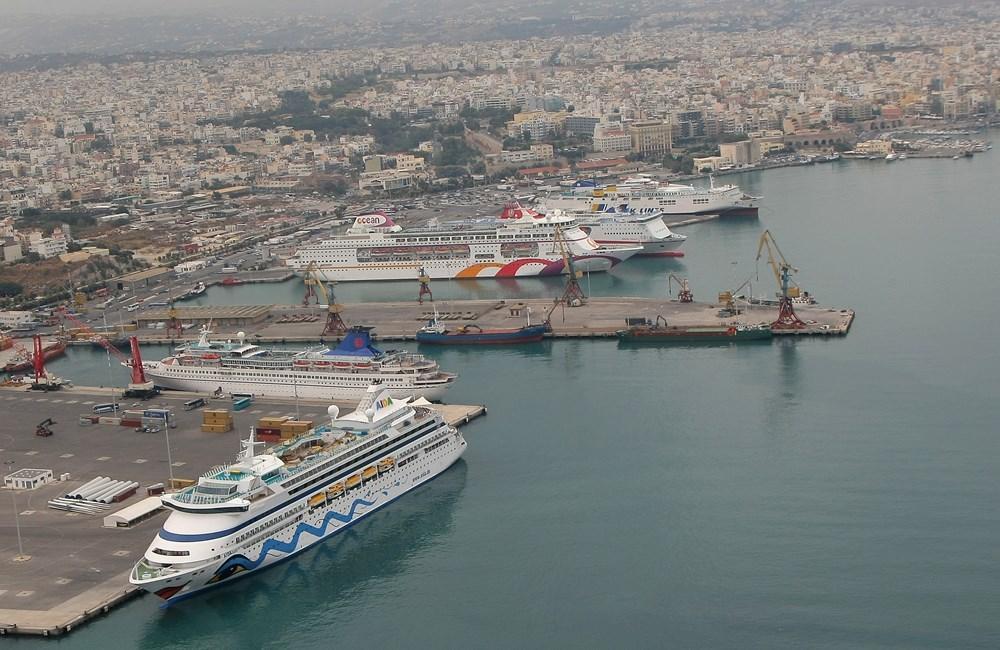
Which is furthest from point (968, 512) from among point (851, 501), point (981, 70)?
point (981, 70)

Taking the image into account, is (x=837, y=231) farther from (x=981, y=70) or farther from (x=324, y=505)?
(x=981, y=70)

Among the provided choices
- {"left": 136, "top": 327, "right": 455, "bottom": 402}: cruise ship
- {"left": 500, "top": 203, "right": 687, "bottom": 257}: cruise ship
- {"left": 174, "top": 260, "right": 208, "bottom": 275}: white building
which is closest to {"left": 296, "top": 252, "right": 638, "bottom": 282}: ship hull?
{"left": 500, "top": 203, "right": 687, "bottom": 257}: cruise ship

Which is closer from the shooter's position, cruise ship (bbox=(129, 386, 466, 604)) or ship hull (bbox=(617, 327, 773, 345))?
cruise ship (bbox=(129, 386, 466, 604))

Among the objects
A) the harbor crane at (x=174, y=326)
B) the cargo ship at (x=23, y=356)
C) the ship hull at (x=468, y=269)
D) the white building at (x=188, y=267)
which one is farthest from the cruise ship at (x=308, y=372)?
the white building at (x=188, y=267)

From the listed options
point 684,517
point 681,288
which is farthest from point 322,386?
point 681,288

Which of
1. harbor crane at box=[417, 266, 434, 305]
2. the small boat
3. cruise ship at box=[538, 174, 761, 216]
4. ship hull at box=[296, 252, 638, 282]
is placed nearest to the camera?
harbor crane at box=[417, 266, 434, 305]

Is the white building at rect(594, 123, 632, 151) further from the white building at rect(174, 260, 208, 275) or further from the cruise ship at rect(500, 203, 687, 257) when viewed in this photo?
the white building at rect(174, 260, 208, 275)

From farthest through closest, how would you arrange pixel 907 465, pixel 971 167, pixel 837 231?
pixel 971 167 < pixel 837 231 < pixel 907 465
